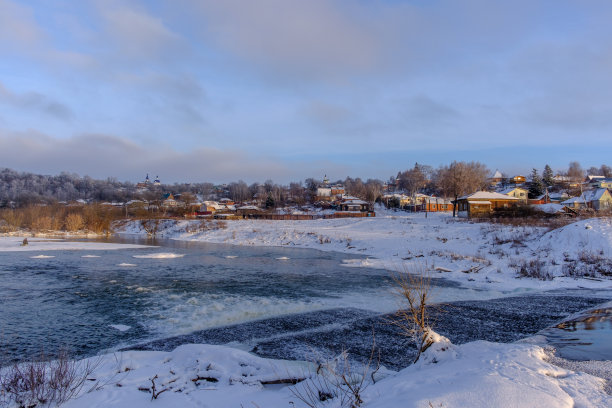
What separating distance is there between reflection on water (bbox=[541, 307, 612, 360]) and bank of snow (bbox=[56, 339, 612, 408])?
152 centimetres

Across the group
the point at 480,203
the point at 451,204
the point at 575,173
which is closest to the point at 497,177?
the point at 575,173

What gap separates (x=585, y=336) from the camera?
8.47 meters

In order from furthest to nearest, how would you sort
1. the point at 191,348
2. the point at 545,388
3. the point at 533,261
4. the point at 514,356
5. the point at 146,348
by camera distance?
the point at 533,261, the point at 146,348, the point at 191,348, the point at 514,356, the point at 545,388

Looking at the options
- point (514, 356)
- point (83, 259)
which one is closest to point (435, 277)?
point (514, 356)

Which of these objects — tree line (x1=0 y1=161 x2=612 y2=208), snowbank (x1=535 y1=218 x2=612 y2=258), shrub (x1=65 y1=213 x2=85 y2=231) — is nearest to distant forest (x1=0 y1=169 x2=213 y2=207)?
tree line (x1=0 y1=161 x2=612 y2=208)

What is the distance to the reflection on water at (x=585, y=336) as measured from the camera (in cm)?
711

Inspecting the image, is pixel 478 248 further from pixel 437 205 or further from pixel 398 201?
pixel 398 201

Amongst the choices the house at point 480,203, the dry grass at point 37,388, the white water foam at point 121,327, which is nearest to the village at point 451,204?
the house at point 480,203

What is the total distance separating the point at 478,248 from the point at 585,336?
65.8 feet

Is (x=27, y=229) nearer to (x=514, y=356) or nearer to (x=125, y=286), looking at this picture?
(x=125, y=286)

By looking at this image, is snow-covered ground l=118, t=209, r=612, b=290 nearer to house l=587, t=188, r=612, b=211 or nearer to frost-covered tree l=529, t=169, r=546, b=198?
house l=587, t=188, r=612, b=211

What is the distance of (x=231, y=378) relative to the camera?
6.12 metres

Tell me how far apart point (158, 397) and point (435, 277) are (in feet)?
53.1

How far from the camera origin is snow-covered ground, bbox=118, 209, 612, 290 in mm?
18031
